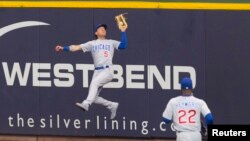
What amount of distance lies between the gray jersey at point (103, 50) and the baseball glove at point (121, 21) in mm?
337

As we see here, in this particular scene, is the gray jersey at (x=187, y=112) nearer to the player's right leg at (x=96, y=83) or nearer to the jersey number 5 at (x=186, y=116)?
the jersey number 5 at (x=186, y=116)

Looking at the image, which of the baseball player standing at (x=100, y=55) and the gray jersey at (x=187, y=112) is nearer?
the gray jersey at (x=187, y=112)

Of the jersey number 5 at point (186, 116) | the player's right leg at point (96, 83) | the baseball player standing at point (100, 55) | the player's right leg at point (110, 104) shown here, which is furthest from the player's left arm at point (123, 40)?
the jersey number 5 at point (186, 116)

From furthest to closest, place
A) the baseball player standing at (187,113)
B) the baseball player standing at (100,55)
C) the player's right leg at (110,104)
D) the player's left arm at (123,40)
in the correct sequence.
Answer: the player's right leg at (110,104) < the baseball player standing at (100,55) < the player's left arm at (123,40) < the baseball player standing at (187,113)

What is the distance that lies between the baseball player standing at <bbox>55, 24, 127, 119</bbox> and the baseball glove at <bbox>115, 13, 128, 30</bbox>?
2cm

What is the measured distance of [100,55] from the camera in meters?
23.4

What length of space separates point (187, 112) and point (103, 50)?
3.56 metres

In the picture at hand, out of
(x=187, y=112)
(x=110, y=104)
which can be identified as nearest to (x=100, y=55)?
(x=110, y=104)

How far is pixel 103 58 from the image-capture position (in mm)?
→ 23406

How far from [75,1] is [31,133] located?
9.44 feet

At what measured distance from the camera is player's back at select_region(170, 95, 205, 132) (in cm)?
2034

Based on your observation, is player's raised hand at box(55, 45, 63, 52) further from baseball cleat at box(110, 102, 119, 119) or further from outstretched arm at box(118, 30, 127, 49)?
baseball cleat at box(110, 102, 119, 119)

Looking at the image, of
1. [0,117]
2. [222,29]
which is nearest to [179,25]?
[222,29]

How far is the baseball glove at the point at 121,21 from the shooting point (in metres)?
23.3
